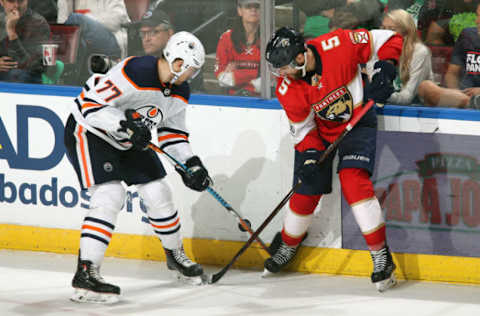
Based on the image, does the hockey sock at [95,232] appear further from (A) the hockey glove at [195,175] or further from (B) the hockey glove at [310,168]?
(B) the hockey glove at [310,168]

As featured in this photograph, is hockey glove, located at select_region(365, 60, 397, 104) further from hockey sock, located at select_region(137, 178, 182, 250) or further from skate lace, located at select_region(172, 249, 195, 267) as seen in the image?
skate lace, located at select_region(172, 249, 195, 267)

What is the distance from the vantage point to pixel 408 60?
4.28 metres

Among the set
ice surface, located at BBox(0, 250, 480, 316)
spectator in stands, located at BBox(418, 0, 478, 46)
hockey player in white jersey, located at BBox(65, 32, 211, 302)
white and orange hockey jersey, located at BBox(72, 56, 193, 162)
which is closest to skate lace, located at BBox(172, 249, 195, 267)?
ice surface, located at BBox(0, 250, 480, 316)

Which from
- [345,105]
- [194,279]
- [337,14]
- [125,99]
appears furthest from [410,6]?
[194,279]

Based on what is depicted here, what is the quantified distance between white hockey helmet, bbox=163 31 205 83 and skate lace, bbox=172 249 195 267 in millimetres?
936

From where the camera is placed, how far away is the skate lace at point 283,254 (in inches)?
173

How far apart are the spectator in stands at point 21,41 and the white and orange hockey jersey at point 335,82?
1517 millimetres

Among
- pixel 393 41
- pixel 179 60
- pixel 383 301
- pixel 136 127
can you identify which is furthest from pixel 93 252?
pixel 393 41

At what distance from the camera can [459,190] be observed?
4.18 meters

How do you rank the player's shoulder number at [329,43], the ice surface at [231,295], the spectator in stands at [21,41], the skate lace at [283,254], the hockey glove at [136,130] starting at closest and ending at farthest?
the hockey glove at [136,130], the ice surface at [231,295], the player's shoulder number at [329,43], the skate lace at [283,254], the spectator in stands at [21,41]

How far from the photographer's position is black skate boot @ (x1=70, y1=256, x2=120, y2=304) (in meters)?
3.98

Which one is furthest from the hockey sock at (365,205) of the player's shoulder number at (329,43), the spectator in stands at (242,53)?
the spectator in stands at (242,53)

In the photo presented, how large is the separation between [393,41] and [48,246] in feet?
7.15

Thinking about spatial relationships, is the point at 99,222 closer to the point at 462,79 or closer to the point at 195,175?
the point at 195,175
